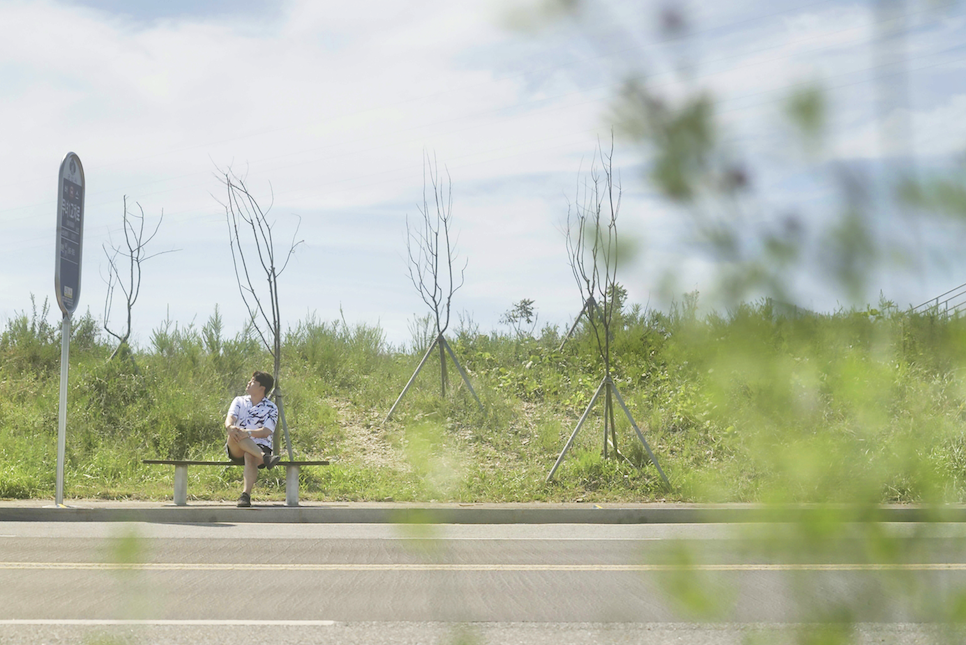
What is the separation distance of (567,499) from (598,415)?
333 cm

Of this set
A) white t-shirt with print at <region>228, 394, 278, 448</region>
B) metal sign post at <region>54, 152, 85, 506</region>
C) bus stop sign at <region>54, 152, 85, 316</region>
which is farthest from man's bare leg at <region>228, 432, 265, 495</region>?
bus stop sign at <region>54, 152, 85, 316</region>

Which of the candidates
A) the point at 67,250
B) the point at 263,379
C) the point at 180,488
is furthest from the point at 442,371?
the point at 67,250

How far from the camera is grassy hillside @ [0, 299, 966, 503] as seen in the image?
3.79 feet

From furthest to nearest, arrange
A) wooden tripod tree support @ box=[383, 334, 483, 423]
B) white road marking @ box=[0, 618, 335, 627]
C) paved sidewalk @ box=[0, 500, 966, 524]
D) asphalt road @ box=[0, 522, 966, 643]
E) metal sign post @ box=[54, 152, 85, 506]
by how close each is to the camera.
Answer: wooden tripod tree support @ box=[383, 334, 483, 423] < metal sign post @ box=[54, 152, 85, 506] < paved sidewalk @ box=[0, 500, 966, 524] < white road marking @ box=[0, 618, 335, 627] < asphalt road @ box=[0, 522, 966, 643]

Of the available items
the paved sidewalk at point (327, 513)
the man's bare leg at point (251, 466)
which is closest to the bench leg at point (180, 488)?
the paved sidewalk at point (327, 513)

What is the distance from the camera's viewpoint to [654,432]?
44.1 feet

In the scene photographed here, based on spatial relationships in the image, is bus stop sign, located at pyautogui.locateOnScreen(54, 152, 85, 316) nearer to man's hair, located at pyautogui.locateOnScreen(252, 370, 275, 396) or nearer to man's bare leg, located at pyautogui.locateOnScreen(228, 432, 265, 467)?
man's hair, located at pyautogui.locateOnScreen(252, 370, 275, 396)

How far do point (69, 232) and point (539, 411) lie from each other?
7.69 m

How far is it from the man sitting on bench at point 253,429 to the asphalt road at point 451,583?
44.6 inches

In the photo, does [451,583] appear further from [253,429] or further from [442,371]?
[442,371]

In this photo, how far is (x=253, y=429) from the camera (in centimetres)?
1058

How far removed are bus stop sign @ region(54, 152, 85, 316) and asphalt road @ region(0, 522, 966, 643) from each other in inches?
110

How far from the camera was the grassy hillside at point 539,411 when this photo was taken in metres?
1.15

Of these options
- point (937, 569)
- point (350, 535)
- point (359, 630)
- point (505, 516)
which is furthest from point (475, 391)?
point (937, 569)
